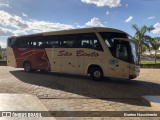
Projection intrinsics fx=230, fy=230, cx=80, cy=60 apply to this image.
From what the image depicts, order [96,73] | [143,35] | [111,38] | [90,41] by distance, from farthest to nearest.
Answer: [143,35] < [90,41] < [96,73] < [111,38]

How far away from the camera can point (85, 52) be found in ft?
50.3

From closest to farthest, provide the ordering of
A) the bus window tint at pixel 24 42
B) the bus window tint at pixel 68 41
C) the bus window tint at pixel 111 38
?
the bus window tint at pixel 111 38 < the bus window tint at pixel 68 41 < the bus window tint at pixel 24 42

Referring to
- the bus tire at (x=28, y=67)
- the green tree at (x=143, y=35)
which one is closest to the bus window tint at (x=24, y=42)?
the bus tire at (x=28, y=67)

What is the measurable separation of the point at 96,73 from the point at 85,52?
1.60 metres

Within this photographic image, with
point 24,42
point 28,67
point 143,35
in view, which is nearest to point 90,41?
point 28,67

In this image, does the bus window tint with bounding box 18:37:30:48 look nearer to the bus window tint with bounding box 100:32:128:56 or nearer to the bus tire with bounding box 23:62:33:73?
the bus tire with bounding box 23:62:33:73

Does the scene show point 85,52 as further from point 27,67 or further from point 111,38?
point 27,67

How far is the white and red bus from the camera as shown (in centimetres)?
1391

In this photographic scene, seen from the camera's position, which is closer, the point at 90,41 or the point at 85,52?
the point at 90,41

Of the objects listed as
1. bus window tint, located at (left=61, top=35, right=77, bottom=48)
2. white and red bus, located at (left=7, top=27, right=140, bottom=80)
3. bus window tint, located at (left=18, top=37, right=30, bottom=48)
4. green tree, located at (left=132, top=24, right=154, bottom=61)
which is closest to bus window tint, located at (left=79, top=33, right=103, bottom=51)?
white and red bus, located at (left=7, top=27, right=140, bottom=80)

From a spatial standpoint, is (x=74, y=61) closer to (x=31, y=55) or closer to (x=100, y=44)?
(x=100, y=44)

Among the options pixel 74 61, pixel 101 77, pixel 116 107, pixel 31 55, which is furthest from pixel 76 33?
pixel 116 107

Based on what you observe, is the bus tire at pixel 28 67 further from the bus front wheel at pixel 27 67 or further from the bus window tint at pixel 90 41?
the bus window tint at pixel 90 41

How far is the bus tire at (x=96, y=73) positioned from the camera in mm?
14761
